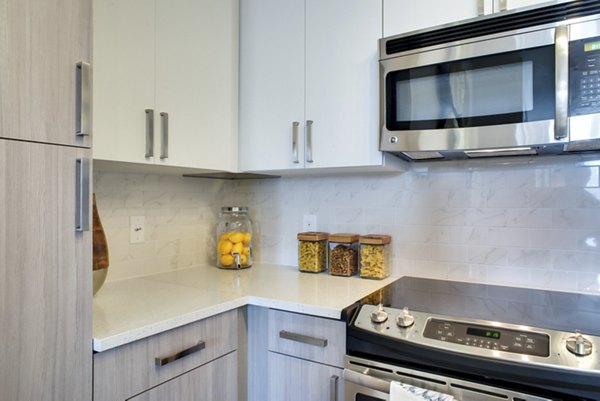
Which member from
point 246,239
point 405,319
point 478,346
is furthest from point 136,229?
point 478,346

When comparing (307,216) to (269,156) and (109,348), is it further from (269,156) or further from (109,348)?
(109,348)

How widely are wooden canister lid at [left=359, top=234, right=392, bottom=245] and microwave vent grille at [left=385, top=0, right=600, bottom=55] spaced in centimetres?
74

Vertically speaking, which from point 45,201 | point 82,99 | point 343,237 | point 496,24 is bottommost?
point 343,237

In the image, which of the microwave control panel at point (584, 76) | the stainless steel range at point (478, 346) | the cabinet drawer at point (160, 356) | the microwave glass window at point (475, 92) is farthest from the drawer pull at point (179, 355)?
the microwave control panel at point (584, 76)

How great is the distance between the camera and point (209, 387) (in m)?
1.30

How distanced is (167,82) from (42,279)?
2.83 ft

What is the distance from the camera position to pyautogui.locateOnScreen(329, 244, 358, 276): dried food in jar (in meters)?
1.75

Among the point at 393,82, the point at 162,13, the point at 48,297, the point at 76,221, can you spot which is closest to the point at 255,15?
the point at 162,13

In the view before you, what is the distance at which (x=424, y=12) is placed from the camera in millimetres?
1402

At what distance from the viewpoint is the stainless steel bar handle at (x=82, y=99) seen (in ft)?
3.10

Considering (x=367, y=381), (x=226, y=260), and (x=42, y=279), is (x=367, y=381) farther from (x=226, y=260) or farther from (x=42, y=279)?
(x=226, y=260)

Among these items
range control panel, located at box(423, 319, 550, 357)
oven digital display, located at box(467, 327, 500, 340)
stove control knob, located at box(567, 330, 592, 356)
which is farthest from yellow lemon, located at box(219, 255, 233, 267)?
stove control knob, located at box(567, 330, 592, 356)

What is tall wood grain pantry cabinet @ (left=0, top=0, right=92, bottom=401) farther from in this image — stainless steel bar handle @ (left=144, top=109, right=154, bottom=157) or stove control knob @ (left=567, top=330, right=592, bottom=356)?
stove control knob @ (left=567, top=330, right=592, bottom=356)

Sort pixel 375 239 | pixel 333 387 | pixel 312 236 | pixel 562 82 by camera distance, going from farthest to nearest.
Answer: pixel 312 236
pixel 375 239
pixel 333 387
pixel 562 82
